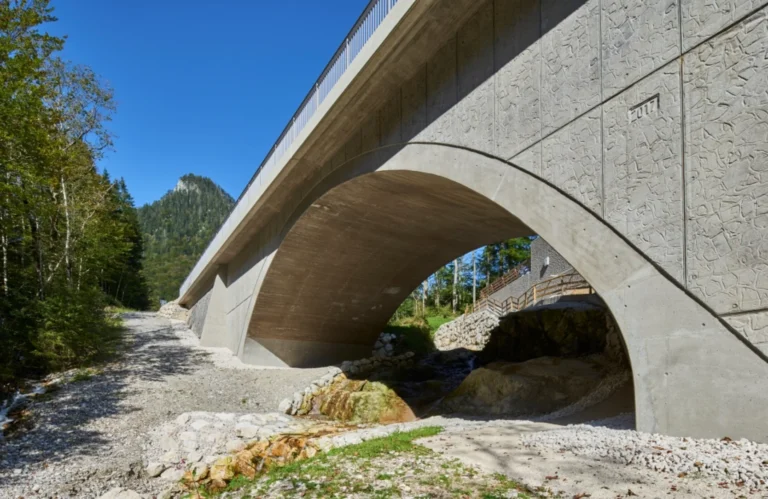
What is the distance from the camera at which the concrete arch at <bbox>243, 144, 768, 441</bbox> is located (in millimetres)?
3984

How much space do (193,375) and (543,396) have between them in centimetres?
947

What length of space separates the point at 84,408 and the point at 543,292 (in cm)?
1796

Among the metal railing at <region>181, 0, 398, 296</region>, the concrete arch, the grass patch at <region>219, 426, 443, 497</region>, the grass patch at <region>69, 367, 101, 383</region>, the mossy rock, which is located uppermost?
the metal railing at <region>181, 0, 398, 296</region>

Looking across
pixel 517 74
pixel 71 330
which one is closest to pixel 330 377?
pixel 71 330

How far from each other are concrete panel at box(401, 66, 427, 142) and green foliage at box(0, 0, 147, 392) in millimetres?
7023

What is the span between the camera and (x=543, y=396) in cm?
1024

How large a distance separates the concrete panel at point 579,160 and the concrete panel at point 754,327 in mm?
1606

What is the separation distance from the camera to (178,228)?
133375 mm

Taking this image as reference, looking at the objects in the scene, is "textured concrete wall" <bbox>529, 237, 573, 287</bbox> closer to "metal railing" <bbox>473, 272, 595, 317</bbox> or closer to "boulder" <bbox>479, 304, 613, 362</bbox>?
"metal railing" <bbox>473, 272, 595, 317</bbox>

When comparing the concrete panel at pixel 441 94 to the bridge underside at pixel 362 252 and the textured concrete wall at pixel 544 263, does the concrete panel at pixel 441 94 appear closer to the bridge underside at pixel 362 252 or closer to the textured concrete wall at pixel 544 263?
the bridge underside at pixel 362 252

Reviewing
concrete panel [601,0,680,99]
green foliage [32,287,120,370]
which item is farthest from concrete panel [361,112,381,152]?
green foliage [32,287,120,370]

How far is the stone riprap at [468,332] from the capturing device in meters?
24.4

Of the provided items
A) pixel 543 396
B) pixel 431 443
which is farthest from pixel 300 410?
pixel 431 443

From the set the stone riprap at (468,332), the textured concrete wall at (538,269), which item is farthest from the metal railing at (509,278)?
the stone riprap at (468,332)
